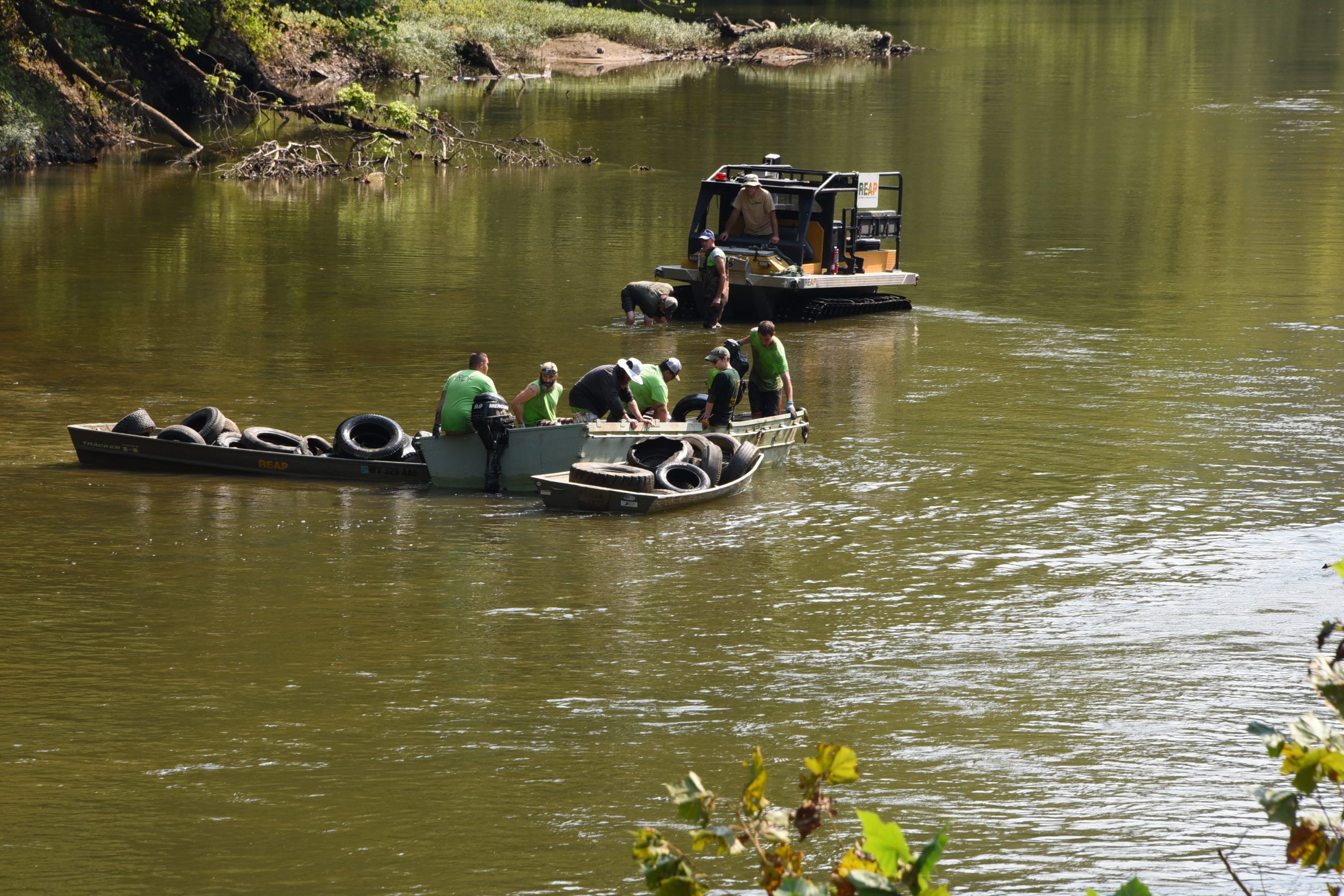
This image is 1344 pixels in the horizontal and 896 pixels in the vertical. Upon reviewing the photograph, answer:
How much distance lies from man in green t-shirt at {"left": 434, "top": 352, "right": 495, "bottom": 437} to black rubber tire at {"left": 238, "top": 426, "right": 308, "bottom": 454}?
5.43 ft

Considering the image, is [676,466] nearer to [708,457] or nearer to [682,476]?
[682,476]

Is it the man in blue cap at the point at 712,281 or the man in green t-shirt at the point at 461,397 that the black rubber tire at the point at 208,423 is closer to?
the man in green t-shirt at the point at 461,397

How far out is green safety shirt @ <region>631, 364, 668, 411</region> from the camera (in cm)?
1521

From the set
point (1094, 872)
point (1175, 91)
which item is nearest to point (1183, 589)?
point (1094, 872)

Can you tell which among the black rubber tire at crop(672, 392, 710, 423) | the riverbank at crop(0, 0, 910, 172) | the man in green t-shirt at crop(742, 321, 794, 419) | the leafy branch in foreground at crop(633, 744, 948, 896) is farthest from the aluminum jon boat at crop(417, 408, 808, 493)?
the riverbank at crop(0, 0, 910, 172)

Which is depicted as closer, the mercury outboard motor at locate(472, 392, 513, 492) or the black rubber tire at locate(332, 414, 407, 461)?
the mercury outboard motor at locate(472, 392, 513, 492)

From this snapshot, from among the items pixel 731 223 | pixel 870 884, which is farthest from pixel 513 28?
pixel 870 884

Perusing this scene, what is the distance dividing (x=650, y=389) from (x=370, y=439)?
2905 millimetres

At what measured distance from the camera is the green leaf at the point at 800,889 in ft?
10.4

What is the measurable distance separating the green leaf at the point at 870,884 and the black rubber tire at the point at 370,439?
12224 mm

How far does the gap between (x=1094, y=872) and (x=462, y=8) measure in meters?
62.7

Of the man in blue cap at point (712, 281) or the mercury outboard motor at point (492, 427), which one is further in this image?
the man in blue cap at point (712, 281)

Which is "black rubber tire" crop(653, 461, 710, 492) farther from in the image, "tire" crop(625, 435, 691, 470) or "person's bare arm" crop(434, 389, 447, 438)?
"person's bare arm" crop(434, 389, 447, 438)

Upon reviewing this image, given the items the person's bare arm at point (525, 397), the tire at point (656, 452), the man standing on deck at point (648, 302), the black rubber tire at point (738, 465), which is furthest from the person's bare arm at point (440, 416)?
the man standing on deck at point (648, 302)
